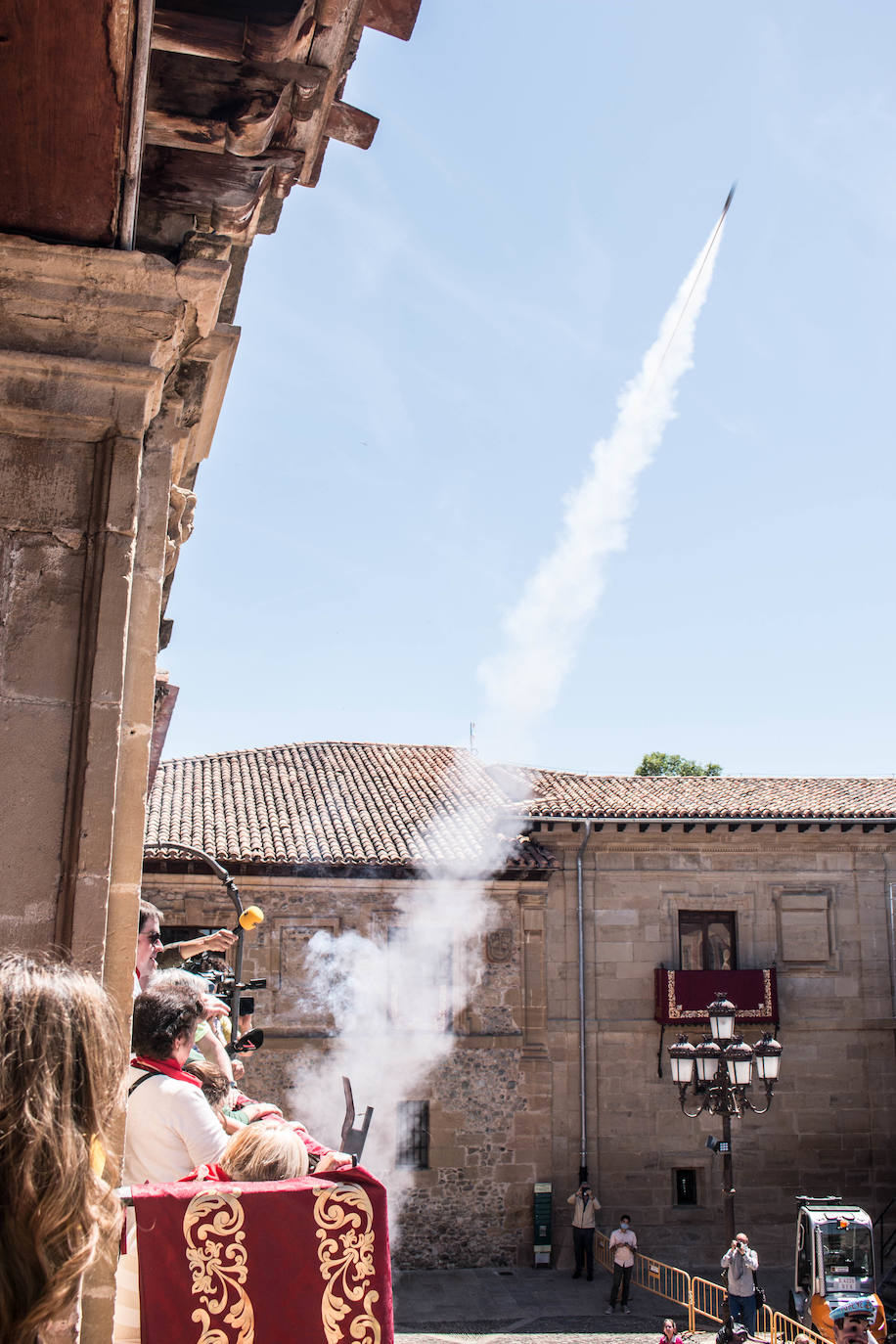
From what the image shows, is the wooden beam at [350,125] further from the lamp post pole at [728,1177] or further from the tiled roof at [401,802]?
the tiled roof at [401,802]

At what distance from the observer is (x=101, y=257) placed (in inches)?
108

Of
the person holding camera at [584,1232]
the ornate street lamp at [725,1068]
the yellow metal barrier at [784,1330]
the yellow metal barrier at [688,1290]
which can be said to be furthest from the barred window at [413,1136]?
the ornate street lamp at [725,1068]

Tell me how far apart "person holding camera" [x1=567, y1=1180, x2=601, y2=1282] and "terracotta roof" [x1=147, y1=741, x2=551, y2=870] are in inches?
194

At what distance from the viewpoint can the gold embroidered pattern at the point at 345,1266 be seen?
2250 mm

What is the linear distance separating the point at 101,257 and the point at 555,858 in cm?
1655

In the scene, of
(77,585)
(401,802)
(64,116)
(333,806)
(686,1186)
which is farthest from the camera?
(401,802)

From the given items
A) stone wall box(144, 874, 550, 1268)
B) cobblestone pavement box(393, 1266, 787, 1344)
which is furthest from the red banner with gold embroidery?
cobblestone pavement box(393, 1266, 787, 1344)

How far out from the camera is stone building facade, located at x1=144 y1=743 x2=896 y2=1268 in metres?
16.8

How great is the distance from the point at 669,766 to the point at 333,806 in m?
18.8

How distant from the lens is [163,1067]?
9.98 feet

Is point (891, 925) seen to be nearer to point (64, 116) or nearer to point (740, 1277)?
point (740, 1277)

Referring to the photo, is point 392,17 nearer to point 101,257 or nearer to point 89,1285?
point 101,257

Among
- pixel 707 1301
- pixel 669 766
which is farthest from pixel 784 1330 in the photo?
pixel 669 766

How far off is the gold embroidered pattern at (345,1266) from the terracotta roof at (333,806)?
14590mm
